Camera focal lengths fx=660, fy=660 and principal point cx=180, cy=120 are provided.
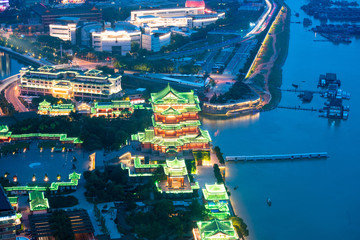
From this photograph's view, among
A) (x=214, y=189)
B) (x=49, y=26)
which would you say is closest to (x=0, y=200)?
(x=214, y=189)

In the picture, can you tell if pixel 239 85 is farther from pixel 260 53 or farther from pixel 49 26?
pixel 49 26

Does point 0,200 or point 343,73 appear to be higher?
point 0,200

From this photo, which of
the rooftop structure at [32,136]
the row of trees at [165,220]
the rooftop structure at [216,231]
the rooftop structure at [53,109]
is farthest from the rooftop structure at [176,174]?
the rooftop structure at [53,109]

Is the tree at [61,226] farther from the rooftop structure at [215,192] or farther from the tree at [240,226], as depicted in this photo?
the tree at [240,226]

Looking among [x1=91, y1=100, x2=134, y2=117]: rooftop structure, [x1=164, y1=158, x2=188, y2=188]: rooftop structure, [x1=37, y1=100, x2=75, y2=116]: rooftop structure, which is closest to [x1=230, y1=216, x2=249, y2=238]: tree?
[x1=164, y1=158, x2=188, y2=188]: rooftop structure

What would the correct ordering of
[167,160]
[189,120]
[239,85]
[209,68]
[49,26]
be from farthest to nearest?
[49,26]
[209,68]
[239,85]
[189,120]
[167,160]

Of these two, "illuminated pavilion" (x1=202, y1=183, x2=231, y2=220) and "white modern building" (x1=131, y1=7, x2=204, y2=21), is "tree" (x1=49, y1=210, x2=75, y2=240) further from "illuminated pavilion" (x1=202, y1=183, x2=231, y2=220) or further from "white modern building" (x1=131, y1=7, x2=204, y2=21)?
"white modern building" (x1=131, y1=7, x2=204, y2=21)
